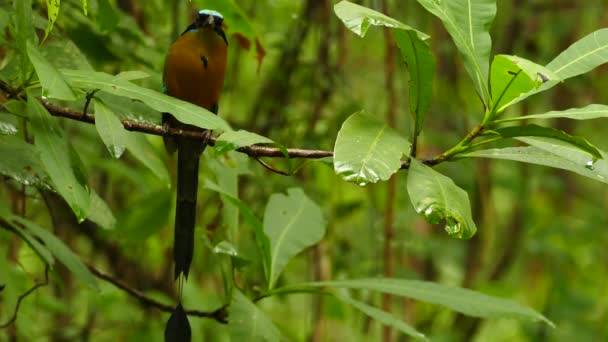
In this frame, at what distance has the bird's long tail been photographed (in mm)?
1829

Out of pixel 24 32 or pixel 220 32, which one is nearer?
pixel 24 32

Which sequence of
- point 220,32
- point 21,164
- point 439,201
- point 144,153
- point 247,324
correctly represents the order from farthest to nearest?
point 220,32
point 144,153
point 247,324
point 21,164
point 439,201

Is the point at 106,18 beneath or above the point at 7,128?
above

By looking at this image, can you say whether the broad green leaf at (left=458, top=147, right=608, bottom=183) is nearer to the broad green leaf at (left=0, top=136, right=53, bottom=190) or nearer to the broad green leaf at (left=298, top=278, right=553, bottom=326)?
the broad green leaf at (left=298, top=278, right=553, bottom=326)

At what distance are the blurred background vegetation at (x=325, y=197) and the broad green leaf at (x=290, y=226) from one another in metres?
0.13

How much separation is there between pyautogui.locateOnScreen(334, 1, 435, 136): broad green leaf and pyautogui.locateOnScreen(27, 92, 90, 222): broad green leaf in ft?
1.54

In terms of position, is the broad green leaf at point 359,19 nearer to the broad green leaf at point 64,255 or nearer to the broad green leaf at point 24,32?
the broad green leaf at point 24,32

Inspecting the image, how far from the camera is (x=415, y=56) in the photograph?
4.72 ft

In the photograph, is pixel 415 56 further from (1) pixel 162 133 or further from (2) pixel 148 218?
(2) pixel 148 218

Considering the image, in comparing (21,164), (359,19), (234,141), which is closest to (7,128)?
(21,164)

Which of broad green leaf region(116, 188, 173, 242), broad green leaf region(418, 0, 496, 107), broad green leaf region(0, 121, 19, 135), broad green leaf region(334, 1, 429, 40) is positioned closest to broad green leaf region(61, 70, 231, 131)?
broad green leaf region(0, 121, 19, 135)

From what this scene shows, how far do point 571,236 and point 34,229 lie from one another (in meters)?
2.94

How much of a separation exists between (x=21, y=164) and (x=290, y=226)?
2.39 feet

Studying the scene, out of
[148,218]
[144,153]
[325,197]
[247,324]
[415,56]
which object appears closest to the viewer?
[415,56]
